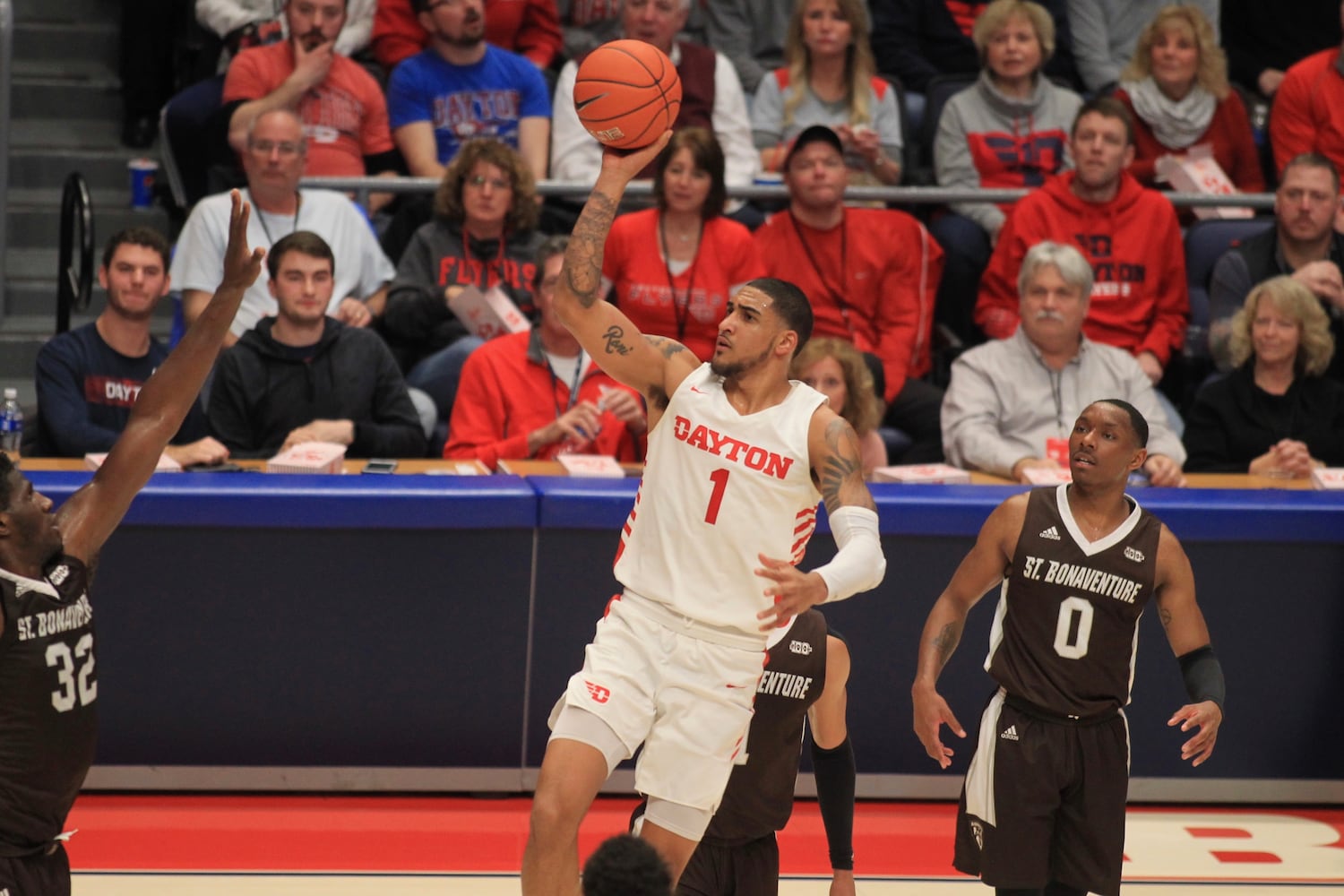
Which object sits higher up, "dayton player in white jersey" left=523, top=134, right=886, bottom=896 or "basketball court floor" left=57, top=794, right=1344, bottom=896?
"dayton player in white jersey" left=523, top=134, right=886, bottom=896

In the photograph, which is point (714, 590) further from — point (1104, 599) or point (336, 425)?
point (336, 425)

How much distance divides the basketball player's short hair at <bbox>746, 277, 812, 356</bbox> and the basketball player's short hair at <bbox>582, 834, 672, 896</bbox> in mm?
2032

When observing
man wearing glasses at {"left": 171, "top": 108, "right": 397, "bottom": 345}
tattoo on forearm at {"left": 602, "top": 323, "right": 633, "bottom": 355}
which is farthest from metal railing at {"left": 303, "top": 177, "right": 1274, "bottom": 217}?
tattoo on forearm at {"left": 602, "top": 323, "right": 633, "bottom": 355}

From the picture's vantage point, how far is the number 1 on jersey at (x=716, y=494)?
4.32 meters

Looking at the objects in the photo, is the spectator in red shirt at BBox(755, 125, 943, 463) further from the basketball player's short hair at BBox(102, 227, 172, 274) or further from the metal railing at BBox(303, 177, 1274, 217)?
the basketball player's short hair at BBox(102, 227, 172, 274)

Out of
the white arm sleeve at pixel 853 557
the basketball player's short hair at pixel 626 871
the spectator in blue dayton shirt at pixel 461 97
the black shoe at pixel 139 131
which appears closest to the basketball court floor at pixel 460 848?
the white arm sleeve at pixel 853 557

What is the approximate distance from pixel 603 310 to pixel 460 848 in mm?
1939

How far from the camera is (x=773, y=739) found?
14.5ft

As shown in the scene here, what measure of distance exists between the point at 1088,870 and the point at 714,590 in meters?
1.26

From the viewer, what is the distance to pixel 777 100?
28.2 ft

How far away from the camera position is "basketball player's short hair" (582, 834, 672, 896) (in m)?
2.66

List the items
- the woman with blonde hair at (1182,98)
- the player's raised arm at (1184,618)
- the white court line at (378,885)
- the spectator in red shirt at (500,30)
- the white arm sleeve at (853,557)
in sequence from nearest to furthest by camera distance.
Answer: the white arm sleeve at (853,557) < the player's raised arm at (1184,618) < the white court line at (378,885) < the woman with blonde hair at (1182,98) < the spectator in red shirt at (500,30)

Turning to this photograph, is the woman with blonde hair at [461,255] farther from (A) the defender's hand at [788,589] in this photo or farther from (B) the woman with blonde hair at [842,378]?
(A) the defender's hand at [788,589]

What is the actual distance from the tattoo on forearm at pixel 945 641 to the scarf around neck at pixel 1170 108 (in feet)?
16.1
